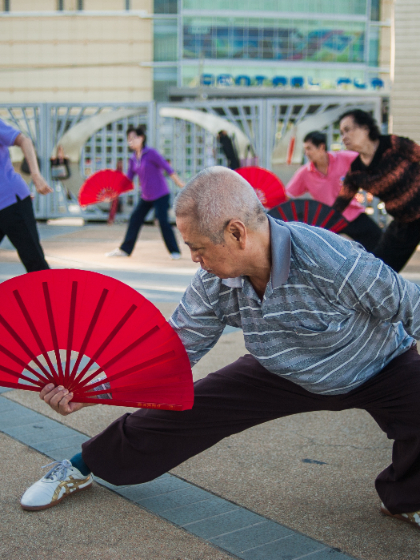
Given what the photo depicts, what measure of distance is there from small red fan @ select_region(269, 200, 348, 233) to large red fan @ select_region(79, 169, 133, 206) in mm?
5174

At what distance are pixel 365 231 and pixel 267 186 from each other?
0.99 m

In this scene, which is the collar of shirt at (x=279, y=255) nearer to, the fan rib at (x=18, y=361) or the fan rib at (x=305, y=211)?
the fan rib at (x=18, y=361)

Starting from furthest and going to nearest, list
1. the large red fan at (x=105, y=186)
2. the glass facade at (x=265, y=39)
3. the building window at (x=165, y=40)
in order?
the building window at (x=165, y=40), the glass facade at (x=265, y=39), the large red fan at (x=105, y=186)

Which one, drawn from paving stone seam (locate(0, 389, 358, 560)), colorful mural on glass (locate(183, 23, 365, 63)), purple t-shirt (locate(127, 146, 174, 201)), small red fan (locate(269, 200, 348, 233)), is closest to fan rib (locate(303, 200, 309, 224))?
small red fan (locate(269, 200, 348, 233))

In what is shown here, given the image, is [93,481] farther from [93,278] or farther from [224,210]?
[224,210]

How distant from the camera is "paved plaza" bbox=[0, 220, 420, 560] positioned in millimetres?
2320

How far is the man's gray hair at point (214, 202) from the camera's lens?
6.69 feet

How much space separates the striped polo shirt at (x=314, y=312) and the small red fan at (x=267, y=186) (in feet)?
13.2

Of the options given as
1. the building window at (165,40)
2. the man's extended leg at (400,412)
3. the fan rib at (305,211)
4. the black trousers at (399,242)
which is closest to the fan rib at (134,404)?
the man's extended leg at (400,412)

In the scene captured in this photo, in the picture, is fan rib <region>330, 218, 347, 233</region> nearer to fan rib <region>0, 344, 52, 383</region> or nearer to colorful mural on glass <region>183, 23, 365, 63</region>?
fan rib <region>0, 344, 52, 383</region>

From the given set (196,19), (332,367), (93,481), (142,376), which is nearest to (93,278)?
(142,376)

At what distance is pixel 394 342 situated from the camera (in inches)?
95.1

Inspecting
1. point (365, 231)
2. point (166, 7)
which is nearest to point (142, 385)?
point (365, 231)

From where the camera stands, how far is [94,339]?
7.54 feet
